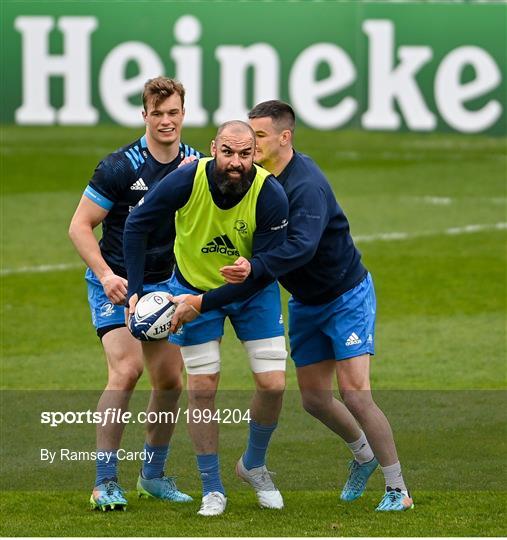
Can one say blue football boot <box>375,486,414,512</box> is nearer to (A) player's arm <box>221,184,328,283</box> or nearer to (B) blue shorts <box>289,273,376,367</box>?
(B) blue shorts <box>289,273,376,367</box>

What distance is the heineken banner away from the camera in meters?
23.7

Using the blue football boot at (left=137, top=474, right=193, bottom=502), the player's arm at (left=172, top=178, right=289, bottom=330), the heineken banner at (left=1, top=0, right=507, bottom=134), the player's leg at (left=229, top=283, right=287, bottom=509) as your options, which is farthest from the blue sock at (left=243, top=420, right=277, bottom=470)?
the heineken banner at (left=1, top=0, right=507, bottom=134)

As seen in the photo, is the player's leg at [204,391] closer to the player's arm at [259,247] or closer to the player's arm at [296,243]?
the player's arm at [259,247]

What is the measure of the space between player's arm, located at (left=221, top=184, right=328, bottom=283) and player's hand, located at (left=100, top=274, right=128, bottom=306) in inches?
27.9

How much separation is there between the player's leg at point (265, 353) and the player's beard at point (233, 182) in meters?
0.66

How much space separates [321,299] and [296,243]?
23.3 inches

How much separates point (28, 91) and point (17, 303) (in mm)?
9827

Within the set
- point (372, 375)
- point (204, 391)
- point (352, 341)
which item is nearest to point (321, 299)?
point (352, 341)

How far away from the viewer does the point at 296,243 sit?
7.58m

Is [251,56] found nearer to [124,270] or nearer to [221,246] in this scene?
[124,270]

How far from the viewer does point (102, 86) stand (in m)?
23.8

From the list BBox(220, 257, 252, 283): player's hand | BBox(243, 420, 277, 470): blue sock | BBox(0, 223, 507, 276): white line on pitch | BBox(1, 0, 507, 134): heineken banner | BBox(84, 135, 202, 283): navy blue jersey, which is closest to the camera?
BBox(220, 257, 252, 283): player's hand

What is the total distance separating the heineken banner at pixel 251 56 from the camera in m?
23.7

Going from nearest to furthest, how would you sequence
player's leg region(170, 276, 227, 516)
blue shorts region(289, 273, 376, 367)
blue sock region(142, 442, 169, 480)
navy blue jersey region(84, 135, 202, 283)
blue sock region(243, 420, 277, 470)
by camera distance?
player's leg region(170, 276, 227, 516) → blue shorts region(289, 273, 376, 367) → blue sock region(243, 420, 277, 470) → navy blue jersey region(84, 135, 202, 283) → blue sock region(142, 442, 169, 480)
